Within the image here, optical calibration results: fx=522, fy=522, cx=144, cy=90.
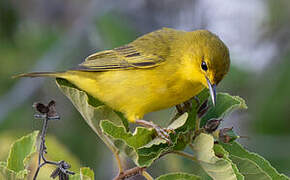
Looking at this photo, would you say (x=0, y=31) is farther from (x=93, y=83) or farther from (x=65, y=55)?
(x=93, y=83)

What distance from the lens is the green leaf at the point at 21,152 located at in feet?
8.89

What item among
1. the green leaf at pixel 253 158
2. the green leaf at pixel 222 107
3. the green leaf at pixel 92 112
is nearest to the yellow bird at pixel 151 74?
the green leaf at pixel 222 107

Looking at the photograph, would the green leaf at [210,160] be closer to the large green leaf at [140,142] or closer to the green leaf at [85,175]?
the large green leaf at [140,142]

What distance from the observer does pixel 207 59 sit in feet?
12.2

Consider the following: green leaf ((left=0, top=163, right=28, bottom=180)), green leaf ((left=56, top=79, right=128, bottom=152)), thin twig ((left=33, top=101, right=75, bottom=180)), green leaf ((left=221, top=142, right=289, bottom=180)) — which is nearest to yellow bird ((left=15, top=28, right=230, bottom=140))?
green leaf ((left=56, top=79, right=128, bottom=152))

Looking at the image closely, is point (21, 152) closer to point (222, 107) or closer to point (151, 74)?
point (222, 107)

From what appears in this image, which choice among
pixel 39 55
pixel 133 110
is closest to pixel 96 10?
pixel 39 55

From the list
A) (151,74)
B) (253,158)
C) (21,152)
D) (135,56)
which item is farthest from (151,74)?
(21,152)

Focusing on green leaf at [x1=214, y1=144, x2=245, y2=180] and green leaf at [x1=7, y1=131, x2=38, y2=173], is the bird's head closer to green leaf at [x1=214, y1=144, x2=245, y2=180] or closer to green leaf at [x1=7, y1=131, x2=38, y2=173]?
green leaf at [x1=214, y1=144, x2=245, y2=180]

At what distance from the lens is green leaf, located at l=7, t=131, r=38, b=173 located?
2.71 metres

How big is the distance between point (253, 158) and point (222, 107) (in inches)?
15.2

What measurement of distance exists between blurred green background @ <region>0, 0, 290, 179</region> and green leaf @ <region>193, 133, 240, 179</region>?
235cm

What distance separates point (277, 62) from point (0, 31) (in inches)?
144

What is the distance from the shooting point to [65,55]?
6.34 meters
